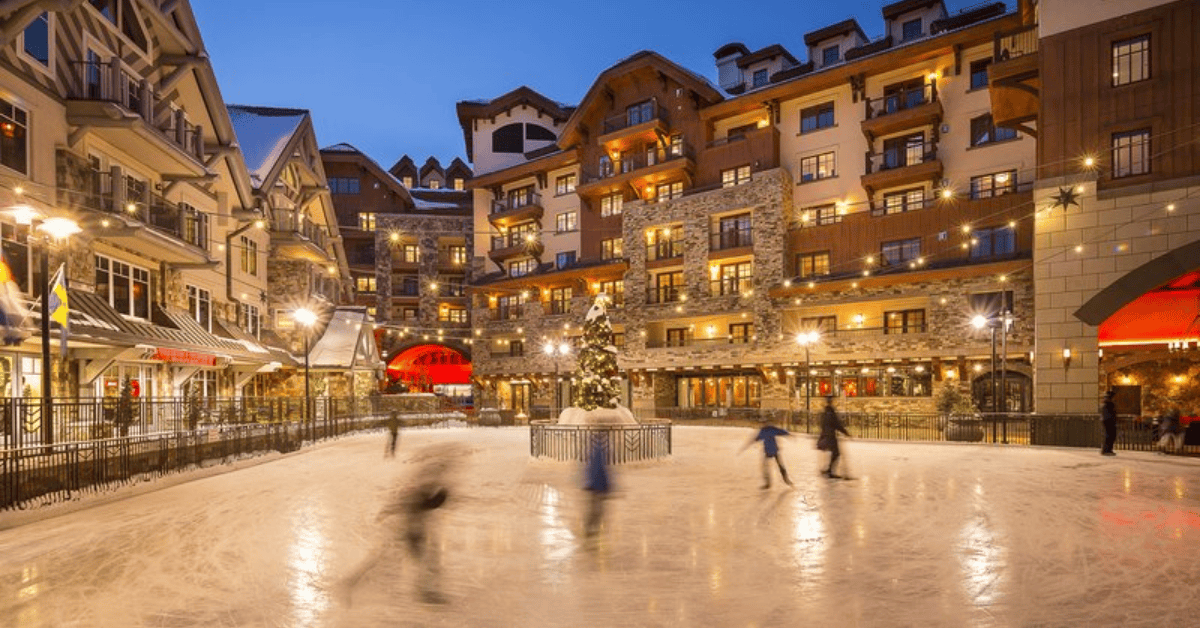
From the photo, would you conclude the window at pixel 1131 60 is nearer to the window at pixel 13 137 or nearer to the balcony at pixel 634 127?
the balcony at pixel 634 127

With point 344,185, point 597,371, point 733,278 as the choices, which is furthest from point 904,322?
point 344,185

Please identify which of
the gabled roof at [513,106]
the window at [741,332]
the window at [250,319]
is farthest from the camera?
the gabled roof at [513,106]

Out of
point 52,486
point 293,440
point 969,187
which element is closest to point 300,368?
point 293,440

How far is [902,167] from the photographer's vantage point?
106 feet

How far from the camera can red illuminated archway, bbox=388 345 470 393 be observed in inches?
2080

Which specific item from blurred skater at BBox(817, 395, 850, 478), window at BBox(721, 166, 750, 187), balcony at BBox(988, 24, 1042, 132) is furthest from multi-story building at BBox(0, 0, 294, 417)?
balcony at BBox(988, 24, 1042, 132)

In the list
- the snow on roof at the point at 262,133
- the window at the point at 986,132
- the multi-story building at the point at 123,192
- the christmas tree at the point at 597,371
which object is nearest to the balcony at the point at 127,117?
the multi-story building at the point at 123,192

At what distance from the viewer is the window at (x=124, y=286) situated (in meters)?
19.8

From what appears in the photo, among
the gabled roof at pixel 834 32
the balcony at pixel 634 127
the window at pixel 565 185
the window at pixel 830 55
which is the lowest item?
the window at pixel 565 185

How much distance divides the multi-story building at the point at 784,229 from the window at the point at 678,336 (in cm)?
15

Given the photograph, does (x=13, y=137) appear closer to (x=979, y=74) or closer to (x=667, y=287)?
(x=667, y=287)

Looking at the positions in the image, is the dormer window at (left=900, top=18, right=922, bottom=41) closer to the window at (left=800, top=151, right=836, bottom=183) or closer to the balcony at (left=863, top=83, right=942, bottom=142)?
the balcony at (left=863, top=83, right=942, bottom=142)

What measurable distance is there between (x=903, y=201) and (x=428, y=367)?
121 ft

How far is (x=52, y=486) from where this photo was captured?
12.0 metres
